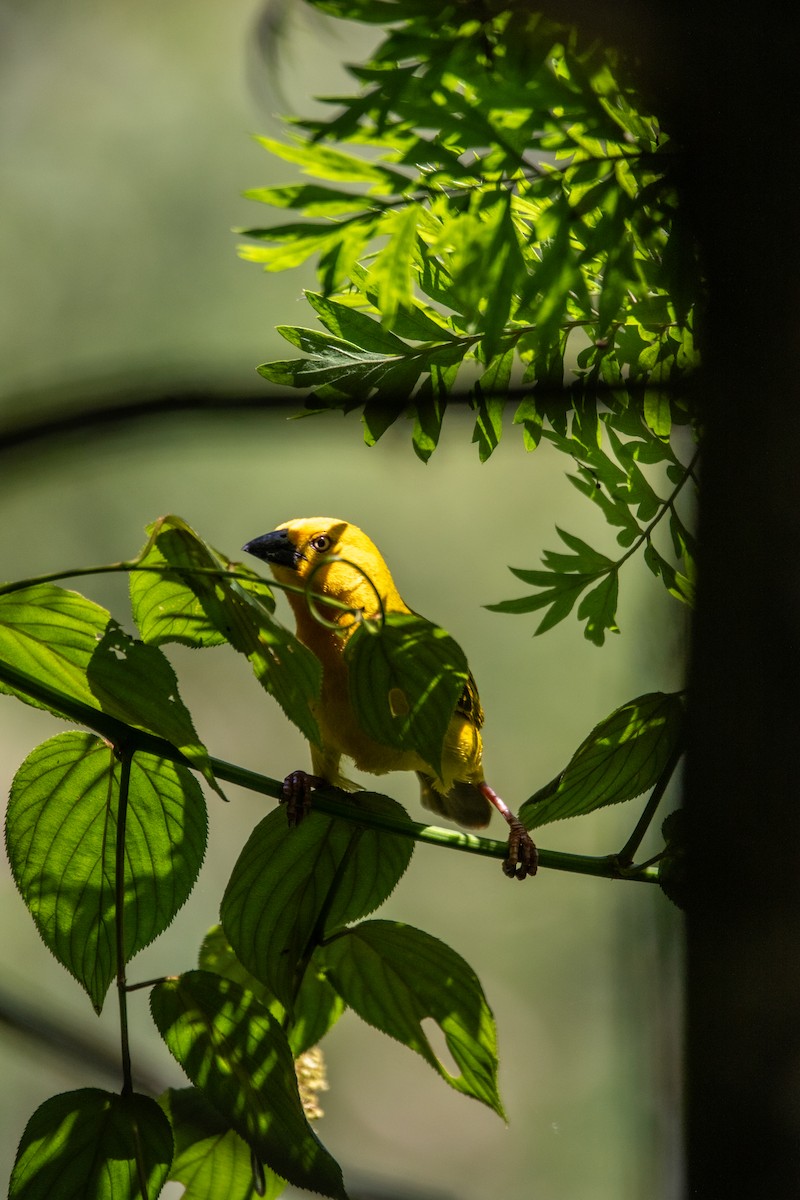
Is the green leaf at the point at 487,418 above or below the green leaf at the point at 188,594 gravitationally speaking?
above

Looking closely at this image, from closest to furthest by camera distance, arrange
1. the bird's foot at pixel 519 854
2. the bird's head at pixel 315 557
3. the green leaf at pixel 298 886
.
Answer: the green leaf at pixel 298 886 → the bird's foot at pixel 519 854 → the bird's head at pixel 315 557

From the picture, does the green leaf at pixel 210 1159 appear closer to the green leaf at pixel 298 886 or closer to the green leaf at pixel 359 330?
the green leaf at pixel 298 886

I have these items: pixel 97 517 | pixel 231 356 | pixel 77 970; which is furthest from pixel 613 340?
pixel 97 517

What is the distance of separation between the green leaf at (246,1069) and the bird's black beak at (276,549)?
0.79 m

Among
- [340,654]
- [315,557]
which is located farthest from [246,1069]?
[315,557]

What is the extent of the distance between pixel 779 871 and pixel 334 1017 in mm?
486

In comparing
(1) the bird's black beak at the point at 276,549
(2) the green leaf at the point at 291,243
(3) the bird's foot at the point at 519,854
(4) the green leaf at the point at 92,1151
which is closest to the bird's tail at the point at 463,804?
(3) the bird's foot at the point at 519,854

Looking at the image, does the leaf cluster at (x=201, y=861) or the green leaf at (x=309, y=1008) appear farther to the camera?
the green leaf at (x=309, y=1008)

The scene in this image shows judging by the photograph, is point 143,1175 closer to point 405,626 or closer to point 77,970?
point 77,970

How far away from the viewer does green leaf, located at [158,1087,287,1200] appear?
2.48 ft

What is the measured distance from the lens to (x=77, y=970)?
0.69m

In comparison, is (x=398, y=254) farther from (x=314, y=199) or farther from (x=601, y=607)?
(x=601, y=607)

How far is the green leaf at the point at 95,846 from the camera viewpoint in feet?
2.29

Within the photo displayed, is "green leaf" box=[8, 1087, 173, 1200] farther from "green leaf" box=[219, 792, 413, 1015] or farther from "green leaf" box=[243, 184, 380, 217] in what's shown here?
"green leaf" box=[243, 184, 380, 217]
